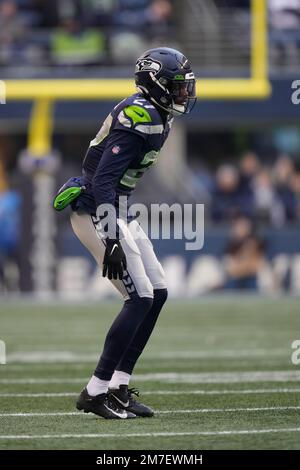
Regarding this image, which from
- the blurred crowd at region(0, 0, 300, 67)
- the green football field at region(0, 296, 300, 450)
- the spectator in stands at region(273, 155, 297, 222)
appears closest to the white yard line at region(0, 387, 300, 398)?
the green football field at region(0, 296, 300, 450)

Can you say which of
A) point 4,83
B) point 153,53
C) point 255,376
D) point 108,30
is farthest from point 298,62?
point 153,53

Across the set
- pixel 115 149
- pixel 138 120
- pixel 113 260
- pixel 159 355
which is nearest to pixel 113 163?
pixel 115 149

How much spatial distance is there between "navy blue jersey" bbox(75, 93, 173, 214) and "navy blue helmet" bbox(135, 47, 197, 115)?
0.05 meters

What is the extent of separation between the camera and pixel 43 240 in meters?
14.6

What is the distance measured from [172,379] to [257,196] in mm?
9000

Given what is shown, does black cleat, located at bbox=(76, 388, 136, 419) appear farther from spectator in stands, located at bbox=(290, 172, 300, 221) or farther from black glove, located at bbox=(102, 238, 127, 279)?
spectator in stands, located at bbox=(290, 172, 300, 221)

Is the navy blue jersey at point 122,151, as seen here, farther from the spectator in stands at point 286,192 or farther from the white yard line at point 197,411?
the spectator in stands at point 286,192

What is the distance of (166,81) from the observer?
18.5 ft

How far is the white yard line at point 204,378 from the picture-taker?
6934mm

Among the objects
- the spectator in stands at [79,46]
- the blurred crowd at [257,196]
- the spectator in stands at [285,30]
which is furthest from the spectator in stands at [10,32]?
the spectator in stands at [285,30]

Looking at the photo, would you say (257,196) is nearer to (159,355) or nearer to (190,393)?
(159,355)

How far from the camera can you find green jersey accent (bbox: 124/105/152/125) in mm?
5477

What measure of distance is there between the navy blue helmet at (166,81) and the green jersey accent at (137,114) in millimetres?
168

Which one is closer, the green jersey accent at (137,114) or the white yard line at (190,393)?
the green jersey accent at (137,114)
